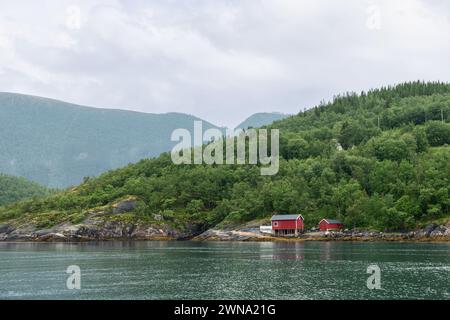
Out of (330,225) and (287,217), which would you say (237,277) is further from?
(287,217)

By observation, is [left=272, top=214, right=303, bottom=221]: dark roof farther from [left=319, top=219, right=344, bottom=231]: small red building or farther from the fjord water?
the fjord water

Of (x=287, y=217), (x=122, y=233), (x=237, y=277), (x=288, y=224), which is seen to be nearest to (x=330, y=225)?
(x=288, y=224)

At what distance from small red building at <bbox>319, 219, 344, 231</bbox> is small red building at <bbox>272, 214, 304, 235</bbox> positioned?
807cm

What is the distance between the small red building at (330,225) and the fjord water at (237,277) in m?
63.4

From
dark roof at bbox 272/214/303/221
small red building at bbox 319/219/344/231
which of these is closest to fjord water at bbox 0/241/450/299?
small red building at bbox 319/219/344/231

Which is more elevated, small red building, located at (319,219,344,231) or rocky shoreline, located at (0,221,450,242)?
small red building, located at (319,219,344,231)

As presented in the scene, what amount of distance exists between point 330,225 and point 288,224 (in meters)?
13.3

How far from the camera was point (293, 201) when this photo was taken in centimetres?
18262

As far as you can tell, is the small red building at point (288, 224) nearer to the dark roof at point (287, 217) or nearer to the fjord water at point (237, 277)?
the dark roof at point (287, 217)

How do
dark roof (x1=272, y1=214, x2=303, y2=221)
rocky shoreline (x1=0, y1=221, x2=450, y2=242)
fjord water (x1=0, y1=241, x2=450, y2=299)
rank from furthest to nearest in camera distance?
rocky shoreline (x1=0, y1=221, x2=450, y2=242)
dark roof (x1=272, y1=214, x2=303, y2=221)
fjord water (x1=0, y1=241, x2=450, y2=299)

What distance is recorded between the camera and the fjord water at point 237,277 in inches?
2291

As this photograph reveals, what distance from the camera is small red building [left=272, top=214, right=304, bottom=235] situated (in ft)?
561

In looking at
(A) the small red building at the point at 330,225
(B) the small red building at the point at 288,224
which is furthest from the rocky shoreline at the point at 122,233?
(A) the small red building at the point at 330,225
